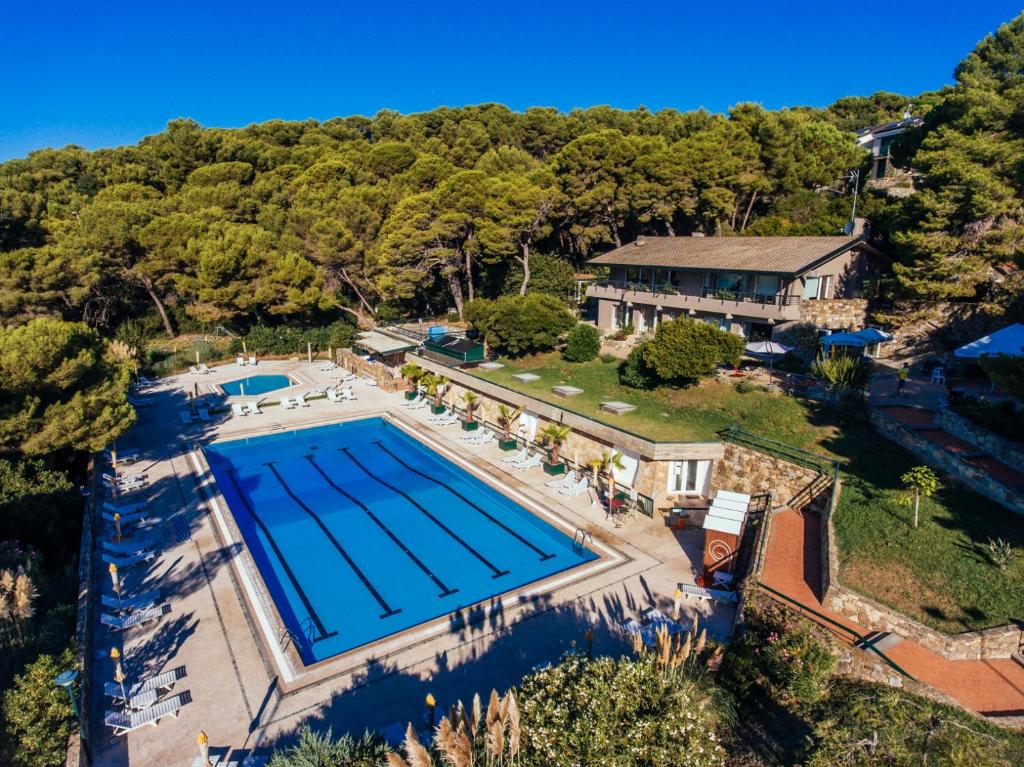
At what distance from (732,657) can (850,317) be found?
2089cm

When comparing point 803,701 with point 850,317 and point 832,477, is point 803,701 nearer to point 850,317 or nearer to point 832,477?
point 832,477

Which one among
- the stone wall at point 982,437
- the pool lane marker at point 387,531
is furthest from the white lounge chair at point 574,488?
the stone wall at point 982,437

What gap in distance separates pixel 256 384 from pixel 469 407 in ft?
49.1

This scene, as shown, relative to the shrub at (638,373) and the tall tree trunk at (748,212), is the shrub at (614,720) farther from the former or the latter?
the tall tree trunk at (748,212)

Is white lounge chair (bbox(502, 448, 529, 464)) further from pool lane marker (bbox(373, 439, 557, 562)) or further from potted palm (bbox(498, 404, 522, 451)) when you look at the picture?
pool lane marker (bbox(373, 439, 557, 562))

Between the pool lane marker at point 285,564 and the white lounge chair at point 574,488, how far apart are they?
7821mm

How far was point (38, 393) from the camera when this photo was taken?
52.6 feet

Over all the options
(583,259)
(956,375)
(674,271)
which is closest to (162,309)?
(583,259)

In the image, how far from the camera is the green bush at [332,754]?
7.19 meters

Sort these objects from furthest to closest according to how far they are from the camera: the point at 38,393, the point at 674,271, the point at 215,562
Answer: the point at 674,271 → the point at 38,393 → the point at 215,562

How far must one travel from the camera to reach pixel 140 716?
8.88m

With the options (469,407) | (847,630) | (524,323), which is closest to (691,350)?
(524,323)

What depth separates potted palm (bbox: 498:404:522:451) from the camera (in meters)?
20.9

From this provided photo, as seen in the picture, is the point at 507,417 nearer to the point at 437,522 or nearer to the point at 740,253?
the point at 437,522
